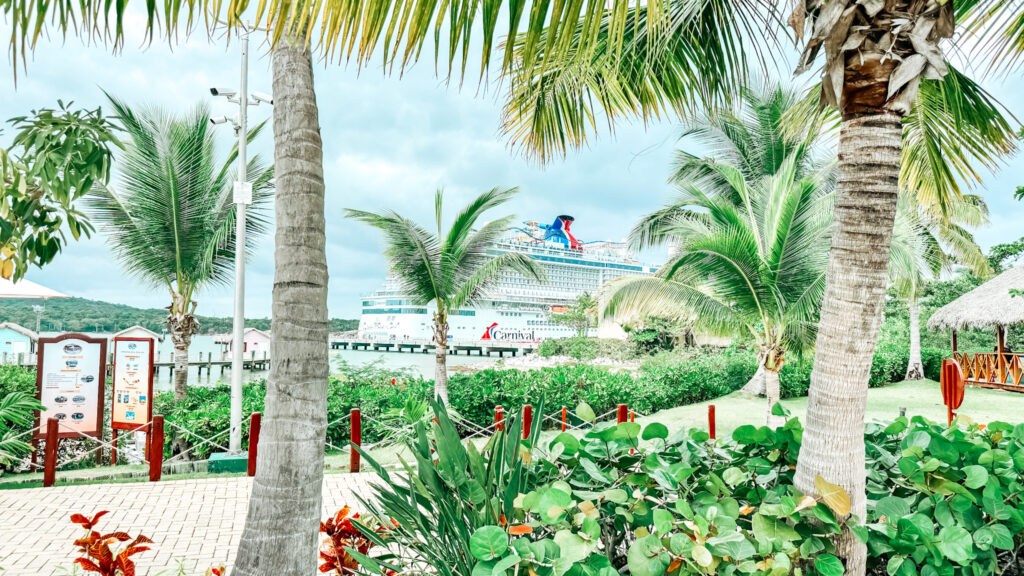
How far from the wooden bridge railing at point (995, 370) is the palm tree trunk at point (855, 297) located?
15.1m

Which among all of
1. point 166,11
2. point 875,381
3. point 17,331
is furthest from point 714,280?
point 17,331

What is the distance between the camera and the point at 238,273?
7.55 meters

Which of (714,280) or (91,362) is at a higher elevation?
(714,280)

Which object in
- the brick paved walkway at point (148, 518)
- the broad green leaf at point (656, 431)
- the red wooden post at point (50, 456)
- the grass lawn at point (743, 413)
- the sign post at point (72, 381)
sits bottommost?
the grass lawn at point (743, 413)

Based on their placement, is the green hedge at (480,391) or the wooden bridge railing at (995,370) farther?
the wooden bridge railing at (995,370)

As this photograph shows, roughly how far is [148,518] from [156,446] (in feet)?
4.77

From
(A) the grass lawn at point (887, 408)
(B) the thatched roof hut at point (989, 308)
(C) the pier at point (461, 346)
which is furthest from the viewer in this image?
(C) the pier at point (461, 346)

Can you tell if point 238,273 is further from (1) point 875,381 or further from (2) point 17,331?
(2) point 17,331

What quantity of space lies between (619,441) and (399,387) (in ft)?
28.9

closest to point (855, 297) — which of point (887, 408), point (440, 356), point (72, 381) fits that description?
point (440, 356)

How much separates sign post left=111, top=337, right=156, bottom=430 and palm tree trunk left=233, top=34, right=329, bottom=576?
23.2 feet

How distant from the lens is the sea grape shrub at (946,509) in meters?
1.82

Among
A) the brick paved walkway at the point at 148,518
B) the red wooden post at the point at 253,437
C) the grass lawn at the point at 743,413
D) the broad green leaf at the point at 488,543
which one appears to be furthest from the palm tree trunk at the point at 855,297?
the red wooden post at the point at 253,437

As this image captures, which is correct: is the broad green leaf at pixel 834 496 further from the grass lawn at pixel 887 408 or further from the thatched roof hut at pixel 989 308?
the thatched roof hut at pixel 989 308
